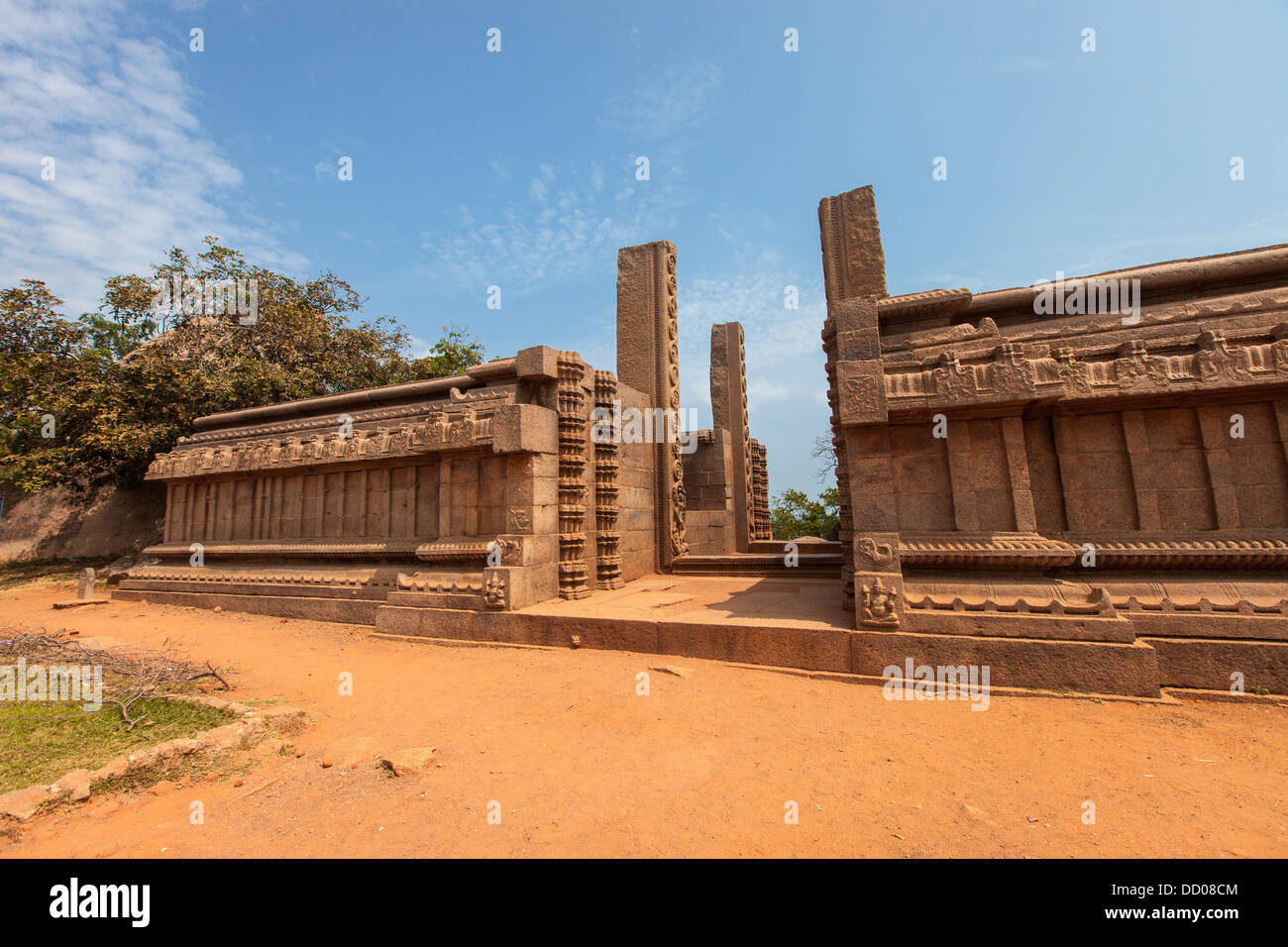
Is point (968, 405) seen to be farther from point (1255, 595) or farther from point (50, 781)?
point (50, 781)

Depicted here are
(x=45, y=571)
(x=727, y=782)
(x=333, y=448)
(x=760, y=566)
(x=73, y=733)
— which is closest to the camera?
(x=727, y=782)

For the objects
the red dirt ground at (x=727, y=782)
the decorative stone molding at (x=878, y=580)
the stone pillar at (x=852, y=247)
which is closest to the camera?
the red dirt ground at (x=727, y=782)

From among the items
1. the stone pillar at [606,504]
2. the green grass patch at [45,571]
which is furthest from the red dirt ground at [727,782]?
the green grass patch at [45,571]

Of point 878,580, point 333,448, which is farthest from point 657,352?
point 878,580

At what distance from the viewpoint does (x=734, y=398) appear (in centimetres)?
1731

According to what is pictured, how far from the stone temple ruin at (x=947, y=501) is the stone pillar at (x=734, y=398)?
684cm

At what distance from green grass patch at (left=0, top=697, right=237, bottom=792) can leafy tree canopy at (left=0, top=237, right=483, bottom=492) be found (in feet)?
48.0

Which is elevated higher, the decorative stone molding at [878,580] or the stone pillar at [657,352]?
the stone pillar at [657,352]

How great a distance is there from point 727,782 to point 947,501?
4.29 metres

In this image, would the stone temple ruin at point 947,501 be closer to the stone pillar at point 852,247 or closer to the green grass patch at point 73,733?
the stone pillar at point 852,247

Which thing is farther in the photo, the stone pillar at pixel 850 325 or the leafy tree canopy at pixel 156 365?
the leafy tree canopy at pixel 156 365

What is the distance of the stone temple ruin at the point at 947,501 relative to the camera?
5.30m

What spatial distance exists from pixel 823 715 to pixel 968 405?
3.71 m

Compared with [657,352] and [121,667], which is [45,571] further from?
[657,352]
